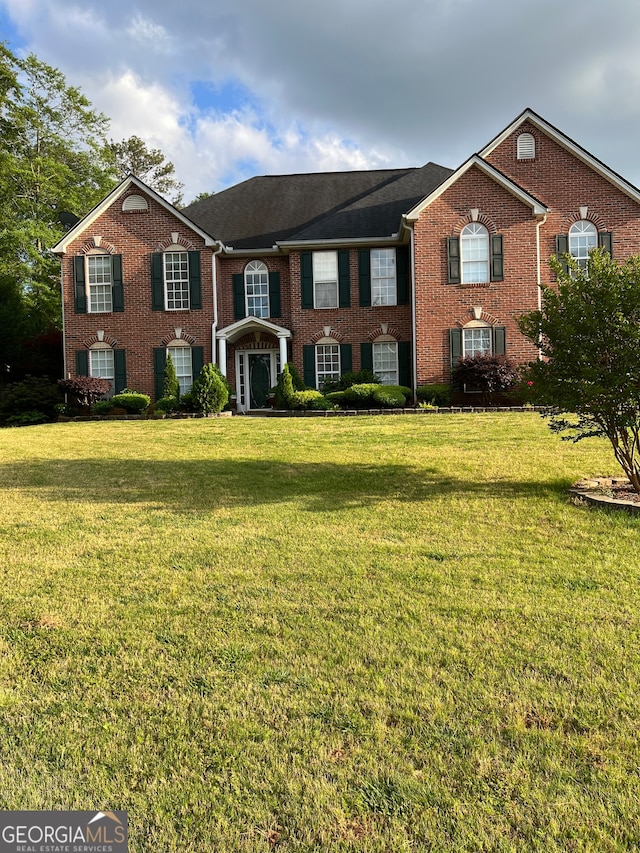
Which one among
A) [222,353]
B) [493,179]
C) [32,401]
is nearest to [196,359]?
[222,353]

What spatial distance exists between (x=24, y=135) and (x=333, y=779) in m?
35.0

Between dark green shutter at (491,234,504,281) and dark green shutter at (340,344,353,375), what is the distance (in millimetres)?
5274

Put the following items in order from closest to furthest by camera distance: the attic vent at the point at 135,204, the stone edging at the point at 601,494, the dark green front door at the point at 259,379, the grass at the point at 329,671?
the grass at the point at 329,671
the stone edging at the point at 601,494
the attic vent at the point at 135,204
the dark green front door at the point at 259,379

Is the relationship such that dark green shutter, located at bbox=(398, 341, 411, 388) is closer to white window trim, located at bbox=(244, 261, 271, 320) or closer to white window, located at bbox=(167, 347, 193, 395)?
white window trim, located at bbox=(244, 261, 271, 320)

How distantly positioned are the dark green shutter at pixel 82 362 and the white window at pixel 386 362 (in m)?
10.3

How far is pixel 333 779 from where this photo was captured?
218cm

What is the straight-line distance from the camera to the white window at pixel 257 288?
20781 mm

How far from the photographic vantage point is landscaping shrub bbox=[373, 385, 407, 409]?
55.3ft

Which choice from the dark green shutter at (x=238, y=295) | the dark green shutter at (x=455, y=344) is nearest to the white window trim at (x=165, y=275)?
the dark green shutter at (x=238, y=295)

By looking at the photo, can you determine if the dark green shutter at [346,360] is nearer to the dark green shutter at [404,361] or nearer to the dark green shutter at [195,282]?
the dark green shutter at [404,361]

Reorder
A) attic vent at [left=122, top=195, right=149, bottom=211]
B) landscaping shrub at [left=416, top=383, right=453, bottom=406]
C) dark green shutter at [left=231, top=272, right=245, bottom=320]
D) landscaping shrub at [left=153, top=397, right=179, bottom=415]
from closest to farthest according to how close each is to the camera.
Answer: landscaping shrub at [left=416, top=383, right=453, bottom=406]
landscaping shrub at [left=153, top=397, right=179, bottom=415]
attic vent at [left=122, top=195, right=149, bottom=211]
dark green shutter at [left=231, top=272, right=245, bottom=320]

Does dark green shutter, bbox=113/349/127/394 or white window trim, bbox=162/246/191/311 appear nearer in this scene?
white window trim, bbox=162/246/191/311

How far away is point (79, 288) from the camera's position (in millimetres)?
20484

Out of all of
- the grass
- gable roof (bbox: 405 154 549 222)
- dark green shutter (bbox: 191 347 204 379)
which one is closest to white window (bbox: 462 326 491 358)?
gable roof (bbox: 405 154 549 222)
